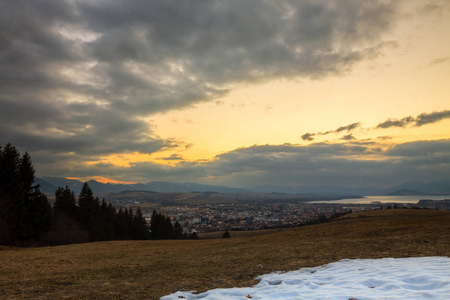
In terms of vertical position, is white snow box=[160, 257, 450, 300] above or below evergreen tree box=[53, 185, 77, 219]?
above

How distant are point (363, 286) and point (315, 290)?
4.50 ft

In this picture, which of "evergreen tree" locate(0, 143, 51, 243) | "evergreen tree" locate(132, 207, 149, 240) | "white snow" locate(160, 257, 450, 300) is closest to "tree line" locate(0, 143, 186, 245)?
"evergreen tree" locate(0, 143, 51, 243)

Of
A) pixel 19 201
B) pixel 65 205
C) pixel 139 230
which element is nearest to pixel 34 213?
pixel 19 201

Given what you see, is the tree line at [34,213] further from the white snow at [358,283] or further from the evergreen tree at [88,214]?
the white snow at [358,283]

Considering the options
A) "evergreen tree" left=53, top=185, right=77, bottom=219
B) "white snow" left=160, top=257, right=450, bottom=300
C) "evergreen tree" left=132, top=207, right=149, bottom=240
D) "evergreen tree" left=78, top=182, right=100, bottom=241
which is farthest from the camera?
"evergreen tree" left=132, top=207, right=149, bottom=240

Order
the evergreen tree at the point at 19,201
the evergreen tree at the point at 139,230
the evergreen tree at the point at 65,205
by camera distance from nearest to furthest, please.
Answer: the evergreen tree at the point at 19,201
the evergreen tree at the point at 65,205
the evergreen tree at the point at 139,230

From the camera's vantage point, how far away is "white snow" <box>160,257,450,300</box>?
6293mm

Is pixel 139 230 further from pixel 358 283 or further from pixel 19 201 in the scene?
pixel 358 283

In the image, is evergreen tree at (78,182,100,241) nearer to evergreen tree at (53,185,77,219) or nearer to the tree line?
the tree line

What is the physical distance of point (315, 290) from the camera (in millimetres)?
7152

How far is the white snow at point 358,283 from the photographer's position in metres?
6.29

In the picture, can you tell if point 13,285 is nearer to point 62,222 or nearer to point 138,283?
point 138,283

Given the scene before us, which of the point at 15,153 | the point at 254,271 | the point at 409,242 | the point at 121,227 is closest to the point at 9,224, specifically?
the point at 15,153

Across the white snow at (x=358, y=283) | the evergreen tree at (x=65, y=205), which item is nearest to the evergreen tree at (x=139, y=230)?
the evergreen tree at (x=65, y=205)
